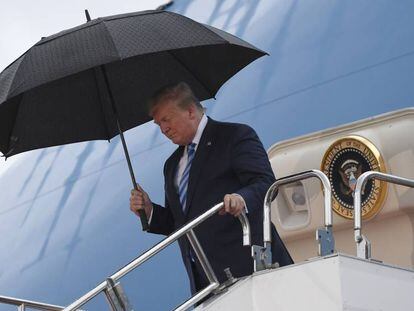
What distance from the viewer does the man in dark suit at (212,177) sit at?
16.7ft

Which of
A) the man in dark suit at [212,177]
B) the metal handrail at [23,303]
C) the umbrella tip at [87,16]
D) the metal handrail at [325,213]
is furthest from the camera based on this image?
the metal handrail at [23,303]

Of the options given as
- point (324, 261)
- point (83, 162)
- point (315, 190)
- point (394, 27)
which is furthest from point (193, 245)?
point (83, 162)

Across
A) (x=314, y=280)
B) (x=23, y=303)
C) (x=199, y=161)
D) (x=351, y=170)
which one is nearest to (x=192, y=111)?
(x=199, y=161)

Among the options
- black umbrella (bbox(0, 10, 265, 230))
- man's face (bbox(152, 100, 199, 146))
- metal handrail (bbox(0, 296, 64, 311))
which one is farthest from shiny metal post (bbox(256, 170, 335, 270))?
metal handrail (bbox(0, 296, 64, 311))

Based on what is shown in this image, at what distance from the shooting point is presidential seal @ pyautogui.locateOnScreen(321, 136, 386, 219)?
609 centimetres

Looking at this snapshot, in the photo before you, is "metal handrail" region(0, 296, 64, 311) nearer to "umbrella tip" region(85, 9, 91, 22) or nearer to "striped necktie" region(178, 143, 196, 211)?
"striped necktie" region(178, 143, 196, 211)

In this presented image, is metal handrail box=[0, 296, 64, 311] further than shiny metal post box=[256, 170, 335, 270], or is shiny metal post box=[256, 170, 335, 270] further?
metal handrail box=[0, 296, 64, 311]

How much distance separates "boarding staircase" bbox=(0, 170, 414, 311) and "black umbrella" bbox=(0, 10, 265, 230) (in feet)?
2.54

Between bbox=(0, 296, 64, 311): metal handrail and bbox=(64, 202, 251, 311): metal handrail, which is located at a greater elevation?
bbox=(64, 202, 251, 311): metal handrail

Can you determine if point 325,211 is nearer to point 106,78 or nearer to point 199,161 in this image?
point 199,161

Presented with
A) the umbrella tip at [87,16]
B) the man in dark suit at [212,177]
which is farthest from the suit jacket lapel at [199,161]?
the umbrella tip at [87,16]

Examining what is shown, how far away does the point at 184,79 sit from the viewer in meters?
5.71

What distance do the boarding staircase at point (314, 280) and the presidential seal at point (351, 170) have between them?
126 cm

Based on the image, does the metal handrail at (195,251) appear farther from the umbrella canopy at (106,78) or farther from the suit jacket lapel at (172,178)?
the umbrella canopy at (106,78)
